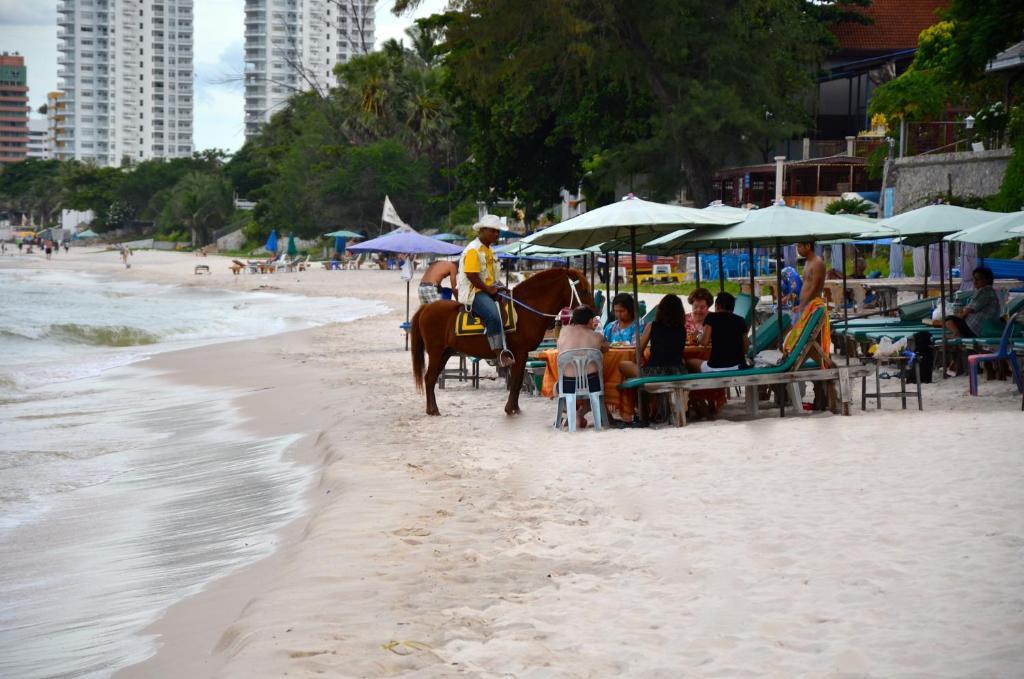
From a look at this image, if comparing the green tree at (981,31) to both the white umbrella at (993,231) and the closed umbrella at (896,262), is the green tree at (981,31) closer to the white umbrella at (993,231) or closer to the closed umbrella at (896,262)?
the closed umbrella at (896,262)

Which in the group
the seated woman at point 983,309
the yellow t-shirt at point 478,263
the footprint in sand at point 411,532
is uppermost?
the yellow t-shirt at point 478,263

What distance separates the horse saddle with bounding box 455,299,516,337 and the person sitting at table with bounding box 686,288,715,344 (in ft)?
6.16

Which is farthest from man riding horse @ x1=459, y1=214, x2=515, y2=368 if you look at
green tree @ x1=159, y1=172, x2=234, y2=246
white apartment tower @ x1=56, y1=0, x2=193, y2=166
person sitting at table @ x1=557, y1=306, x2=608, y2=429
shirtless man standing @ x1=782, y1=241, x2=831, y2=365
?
white apartment tower @ x1=56, y1=0, x2=193, y2=166

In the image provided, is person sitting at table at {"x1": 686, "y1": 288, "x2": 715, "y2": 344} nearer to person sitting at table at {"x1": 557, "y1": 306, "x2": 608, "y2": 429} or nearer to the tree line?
person sitting at table at {"x1": 557, "y1": 306, "x2": 608, "y2": 429}

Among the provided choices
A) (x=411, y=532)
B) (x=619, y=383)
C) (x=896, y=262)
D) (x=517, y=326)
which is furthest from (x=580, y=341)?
(x=896, y=262)

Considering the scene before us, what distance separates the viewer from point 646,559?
5781mm

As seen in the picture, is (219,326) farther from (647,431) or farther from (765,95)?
(647,431)

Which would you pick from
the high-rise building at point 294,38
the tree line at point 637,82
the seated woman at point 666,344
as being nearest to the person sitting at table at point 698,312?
the seated woman at point 666,344

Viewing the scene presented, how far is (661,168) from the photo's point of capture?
103 feet

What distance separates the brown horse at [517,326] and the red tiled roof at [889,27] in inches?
1398

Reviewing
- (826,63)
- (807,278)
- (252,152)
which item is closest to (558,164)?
(826,63)

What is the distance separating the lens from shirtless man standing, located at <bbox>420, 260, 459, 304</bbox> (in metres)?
15.2

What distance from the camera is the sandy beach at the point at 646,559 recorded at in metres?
4.45

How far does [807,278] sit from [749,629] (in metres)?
6.04
